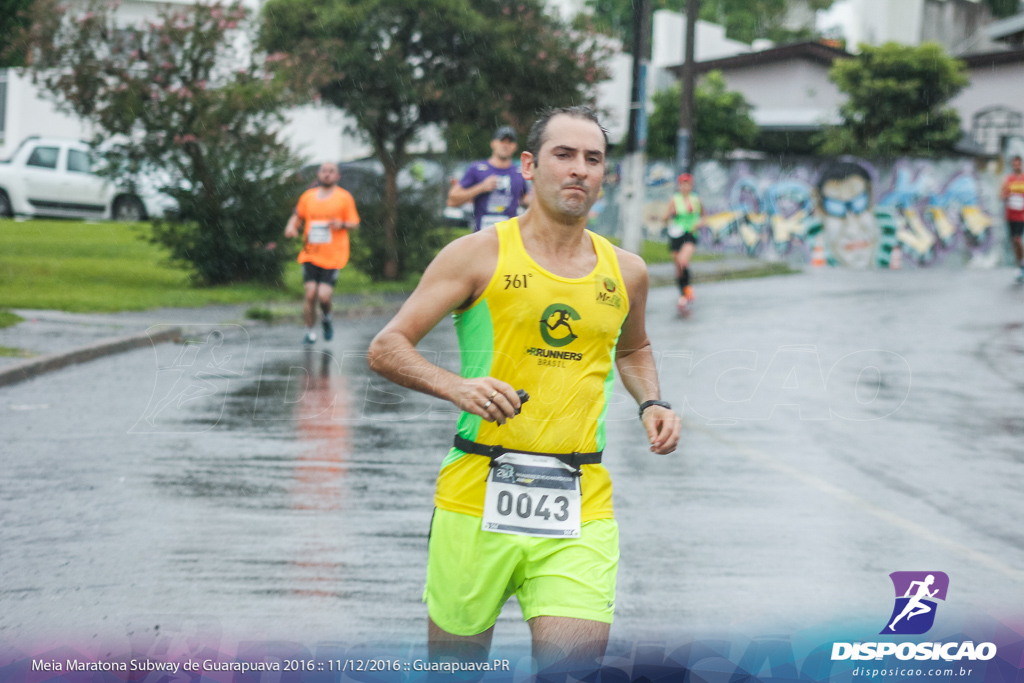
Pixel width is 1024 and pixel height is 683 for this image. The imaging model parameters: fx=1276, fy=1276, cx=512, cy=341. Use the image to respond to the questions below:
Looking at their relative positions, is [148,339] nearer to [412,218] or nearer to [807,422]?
[807,422]

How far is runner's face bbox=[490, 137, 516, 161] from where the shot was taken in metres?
11.4

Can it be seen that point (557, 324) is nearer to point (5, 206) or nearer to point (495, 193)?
point (495, 193)

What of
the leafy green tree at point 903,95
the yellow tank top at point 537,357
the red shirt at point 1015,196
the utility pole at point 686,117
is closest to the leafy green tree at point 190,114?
the red shirt at point 1015,196

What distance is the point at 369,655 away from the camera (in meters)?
4.47

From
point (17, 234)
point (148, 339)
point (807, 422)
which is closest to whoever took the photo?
point (807, 422)

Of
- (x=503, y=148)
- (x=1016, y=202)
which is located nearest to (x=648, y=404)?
(x=503, y=148)

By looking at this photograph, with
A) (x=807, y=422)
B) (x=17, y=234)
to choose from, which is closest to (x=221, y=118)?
(x=17, y=234)

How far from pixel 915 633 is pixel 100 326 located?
11.3 meters

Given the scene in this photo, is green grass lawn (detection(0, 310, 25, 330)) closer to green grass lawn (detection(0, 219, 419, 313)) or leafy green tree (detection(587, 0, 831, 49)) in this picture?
green grass lawn (detection(0, 219, 419, 313))

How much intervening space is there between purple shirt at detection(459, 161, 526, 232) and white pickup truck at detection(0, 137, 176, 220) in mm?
16469

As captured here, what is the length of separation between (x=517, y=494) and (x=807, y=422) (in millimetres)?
7009

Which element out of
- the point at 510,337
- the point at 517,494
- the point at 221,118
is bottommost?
the point at 517,494

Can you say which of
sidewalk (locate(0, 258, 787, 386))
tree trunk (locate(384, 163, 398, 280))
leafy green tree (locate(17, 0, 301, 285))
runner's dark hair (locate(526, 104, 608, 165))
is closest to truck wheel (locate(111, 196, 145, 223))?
tree trunk (locate(384, 163, 398, 280))

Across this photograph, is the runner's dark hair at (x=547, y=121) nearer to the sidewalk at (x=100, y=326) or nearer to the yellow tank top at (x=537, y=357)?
the yellow tank top at (x=537, y=357)
